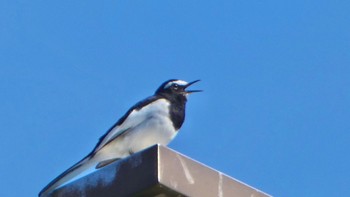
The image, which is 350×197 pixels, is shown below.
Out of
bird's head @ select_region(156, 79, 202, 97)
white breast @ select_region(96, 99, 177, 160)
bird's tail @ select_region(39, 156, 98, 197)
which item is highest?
bird's head @ select_region(156, 79, 202, 97)

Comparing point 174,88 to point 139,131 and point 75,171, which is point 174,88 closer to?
point 139,131

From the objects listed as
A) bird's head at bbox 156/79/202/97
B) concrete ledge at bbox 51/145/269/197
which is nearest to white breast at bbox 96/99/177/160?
bird's head at bbox 156/79/202/97

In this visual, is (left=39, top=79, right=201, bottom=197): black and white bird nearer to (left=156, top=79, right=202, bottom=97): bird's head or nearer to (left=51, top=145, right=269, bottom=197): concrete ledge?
(left=156, top=79, right=202, bottom=97): bird's head

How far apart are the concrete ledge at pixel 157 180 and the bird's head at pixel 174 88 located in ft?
15.8

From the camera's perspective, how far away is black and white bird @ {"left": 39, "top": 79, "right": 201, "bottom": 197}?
779 centimetres

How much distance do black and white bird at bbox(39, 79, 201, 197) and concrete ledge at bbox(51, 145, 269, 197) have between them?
151 inches

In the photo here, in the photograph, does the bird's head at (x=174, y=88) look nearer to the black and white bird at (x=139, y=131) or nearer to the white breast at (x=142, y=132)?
the black and white bird at (x=139, y=131)

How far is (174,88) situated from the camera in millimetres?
8664

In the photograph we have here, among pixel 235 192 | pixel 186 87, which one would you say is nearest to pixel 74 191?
pixel 235 192

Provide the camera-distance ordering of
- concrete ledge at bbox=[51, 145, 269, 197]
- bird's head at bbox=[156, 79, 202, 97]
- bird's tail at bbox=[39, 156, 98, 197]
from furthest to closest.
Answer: bird's head at bbox=[156, 79, 202, 97]
bird's tail at bbox=[39, 156, 98, 197]
concrete ledge at bbox=[51, 145, 269, 197]

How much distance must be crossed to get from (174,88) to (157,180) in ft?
17.3

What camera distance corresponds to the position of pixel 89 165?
7707 millimetres

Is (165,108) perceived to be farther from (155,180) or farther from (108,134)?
(155,180)

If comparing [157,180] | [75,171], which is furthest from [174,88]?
[157,180]
